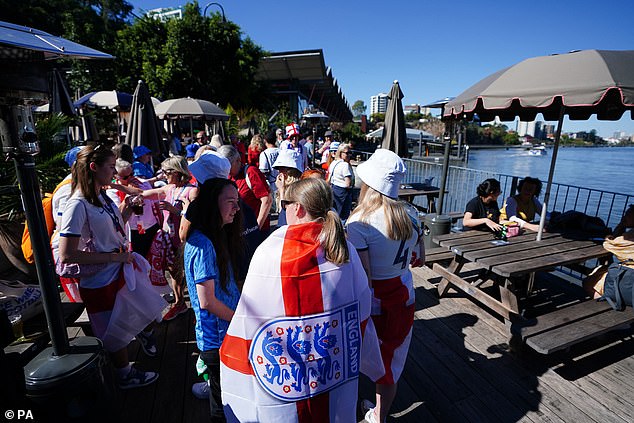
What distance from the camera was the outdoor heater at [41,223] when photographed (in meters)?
1.46

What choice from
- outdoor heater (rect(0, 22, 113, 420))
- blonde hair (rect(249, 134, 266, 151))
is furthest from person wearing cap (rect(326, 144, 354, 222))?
outdoor heater (rect(0, 22, 113, 420))

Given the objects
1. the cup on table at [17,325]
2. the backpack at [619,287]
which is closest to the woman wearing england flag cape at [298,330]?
the cup on table at [17,325]

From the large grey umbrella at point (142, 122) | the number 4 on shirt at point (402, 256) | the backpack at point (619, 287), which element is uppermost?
the large grey umbrella at point (142, 122)

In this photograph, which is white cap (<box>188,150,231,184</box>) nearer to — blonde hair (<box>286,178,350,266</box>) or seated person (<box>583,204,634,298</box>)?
blonde hair (<box>286,178,350,266</box>)

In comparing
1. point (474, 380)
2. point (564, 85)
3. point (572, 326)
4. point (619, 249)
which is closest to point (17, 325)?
point (474, 380)

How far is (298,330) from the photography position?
130cm

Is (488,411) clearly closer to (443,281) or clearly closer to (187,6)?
(443,281)

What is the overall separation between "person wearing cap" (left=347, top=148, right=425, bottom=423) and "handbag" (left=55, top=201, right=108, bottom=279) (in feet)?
6.10

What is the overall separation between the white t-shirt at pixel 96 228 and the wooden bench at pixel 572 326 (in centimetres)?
339

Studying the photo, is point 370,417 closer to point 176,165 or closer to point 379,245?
point 379,245

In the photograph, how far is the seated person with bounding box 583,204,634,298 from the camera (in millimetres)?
3391

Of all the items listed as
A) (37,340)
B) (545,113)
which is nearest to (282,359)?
(37,340)

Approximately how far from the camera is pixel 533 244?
12.8 ft

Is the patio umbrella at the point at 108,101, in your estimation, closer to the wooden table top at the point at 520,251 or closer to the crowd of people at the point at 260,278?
the crowd of people at the point at 260,278
